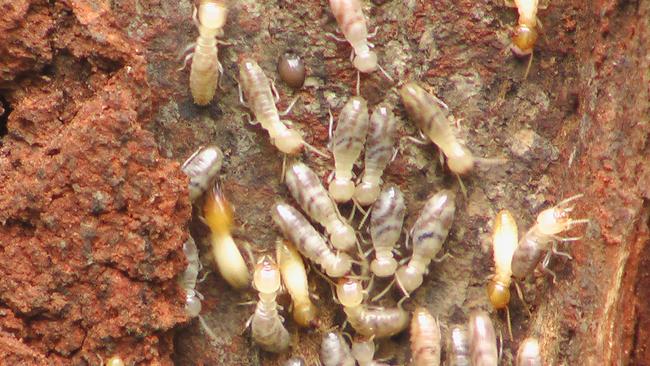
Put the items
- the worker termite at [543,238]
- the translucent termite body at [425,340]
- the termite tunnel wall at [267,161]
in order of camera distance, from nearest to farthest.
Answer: the termite tunnel wall at [267,161], the worker termite at [543,238], the translucent termite body at [425,340]

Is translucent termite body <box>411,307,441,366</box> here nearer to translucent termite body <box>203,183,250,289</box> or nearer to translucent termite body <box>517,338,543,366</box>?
translucent termite body <box>517,338,543,366</box>

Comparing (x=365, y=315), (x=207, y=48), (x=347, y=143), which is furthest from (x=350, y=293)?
(x=207, y=48)

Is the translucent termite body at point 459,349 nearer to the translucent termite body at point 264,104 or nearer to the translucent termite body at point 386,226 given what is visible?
the translucent termite body at point 386,226

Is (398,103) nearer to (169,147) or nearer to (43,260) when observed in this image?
(169,147)

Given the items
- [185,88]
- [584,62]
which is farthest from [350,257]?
[584,62]

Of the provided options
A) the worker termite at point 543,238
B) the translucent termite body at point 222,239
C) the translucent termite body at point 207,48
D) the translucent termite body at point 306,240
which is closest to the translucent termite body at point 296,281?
the translucent termite body at point 306,240

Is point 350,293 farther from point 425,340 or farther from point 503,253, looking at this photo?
point 503,253

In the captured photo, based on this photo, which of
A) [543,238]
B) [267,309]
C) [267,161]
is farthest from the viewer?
[267,161]
